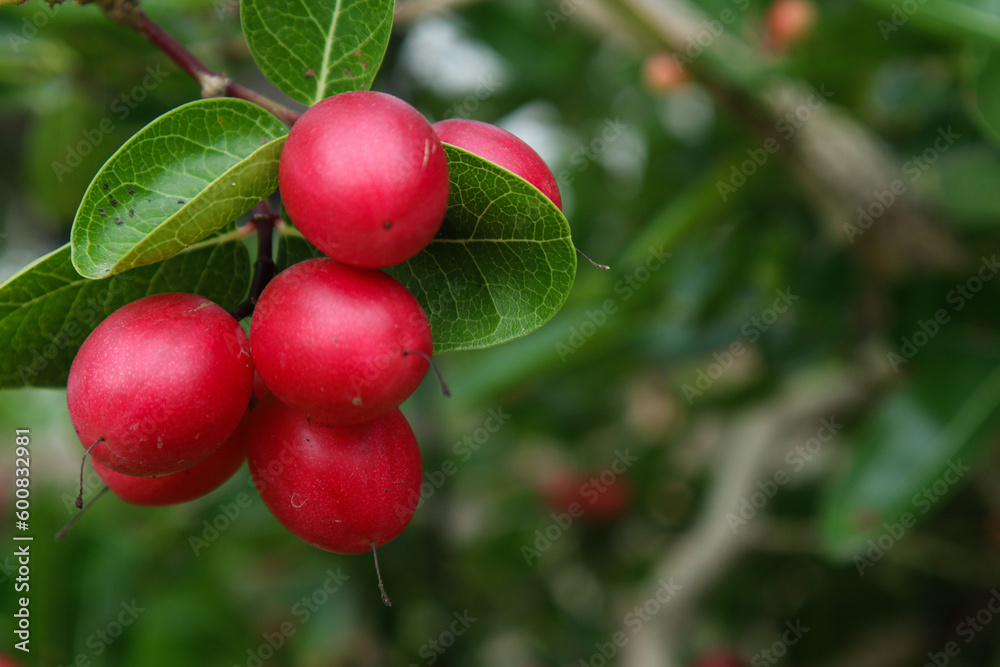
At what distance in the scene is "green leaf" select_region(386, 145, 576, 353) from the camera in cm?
72

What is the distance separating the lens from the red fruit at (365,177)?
644mm

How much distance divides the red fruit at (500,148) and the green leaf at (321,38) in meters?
0.12

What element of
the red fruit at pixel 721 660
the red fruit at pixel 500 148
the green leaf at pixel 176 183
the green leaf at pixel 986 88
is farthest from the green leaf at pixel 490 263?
the red fruit at pixel 721 660

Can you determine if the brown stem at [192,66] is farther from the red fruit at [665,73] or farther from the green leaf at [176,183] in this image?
the red fruit at [665,73]

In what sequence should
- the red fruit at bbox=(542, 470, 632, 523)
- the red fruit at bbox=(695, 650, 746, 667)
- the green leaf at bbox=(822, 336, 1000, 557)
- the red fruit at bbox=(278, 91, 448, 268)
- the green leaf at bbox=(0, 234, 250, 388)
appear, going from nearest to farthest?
the red fruit at bbox=(278, 91, 448, 268) → the green leaf at bbox=(0, 234, 250, 388) → the green leaf at bbox=(822, 336, 1000, 557) → the red fruit at bbox=(695, 650, 746, 667) → the red fruit at bbox=(542, 470, 632, 523)

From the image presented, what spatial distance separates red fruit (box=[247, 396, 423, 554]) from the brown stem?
0.90ft

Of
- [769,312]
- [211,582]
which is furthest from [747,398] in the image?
[211,582]

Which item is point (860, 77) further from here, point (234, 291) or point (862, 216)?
point (234, 291)

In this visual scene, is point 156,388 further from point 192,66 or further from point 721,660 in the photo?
point 721,660

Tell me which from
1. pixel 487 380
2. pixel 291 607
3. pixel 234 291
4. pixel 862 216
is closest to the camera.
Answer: pixel 234 291

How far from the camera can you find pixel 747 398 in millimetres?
2111

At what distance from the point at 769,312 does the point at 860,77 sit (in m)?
0.60

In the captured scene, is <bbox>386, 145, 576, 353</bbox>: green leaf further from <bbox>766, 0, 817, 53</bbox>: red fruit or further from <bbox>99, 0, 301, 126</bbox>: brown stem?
<bbox>766, 0, 817, 53</bbox>: red fruit

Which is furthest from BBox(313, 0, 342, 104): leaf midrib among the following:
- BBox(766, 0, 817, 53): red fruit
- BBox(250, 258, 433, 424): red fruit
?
BBox(766, 0, 817, 53): red fruit
